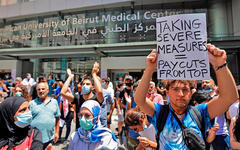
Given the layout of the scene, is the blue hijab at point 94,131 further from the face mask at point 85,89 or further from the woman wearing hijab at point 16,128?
the face mask at point 85,89

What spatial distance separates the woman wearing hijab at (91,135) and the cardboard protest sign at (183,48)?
102 cm

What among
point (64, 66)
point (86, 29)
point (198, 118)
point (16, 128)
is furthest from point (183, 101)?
point (64, 66)

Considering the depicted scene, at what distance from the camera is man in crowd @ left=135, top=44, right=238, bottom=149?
126 centimetres

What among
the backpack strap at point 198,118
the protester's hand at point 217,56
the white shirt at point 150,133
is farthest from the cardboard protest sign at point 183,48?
the white shirt at point 150,133

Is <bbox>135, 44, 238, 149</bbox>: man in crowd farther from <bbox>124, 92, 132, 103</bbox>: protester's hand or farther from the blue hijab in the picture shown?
<bbox>124, 92, 132, 103</bbox>: protester's hand

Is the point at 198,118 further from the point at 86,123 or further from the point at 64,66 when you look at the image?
the point at 64,66

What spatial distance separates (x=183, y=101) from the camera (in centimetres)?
135

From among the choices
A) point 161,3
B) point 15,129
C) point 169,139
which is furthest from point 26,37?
point 169,139

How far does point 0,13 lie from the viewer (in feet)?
58.6

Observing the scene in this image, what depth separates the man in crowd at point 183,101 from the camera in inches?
49.6

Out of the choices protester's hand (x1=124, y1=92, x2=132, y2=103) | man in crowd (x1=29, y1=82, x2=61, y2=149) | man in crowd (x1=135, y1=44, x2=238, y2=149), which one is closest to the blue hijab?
man in crowd (x1=135, y1=44, x2=238, y2=149)

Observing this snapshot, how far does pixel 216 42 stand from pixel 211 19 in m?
4.67

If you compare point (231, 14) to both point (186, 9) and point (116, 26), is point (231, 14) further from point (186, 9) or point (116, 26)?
point (116, 26)

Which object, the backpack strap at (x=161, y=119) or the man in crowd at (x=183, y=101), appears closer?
the man in crowd at (x=183, y=101)
